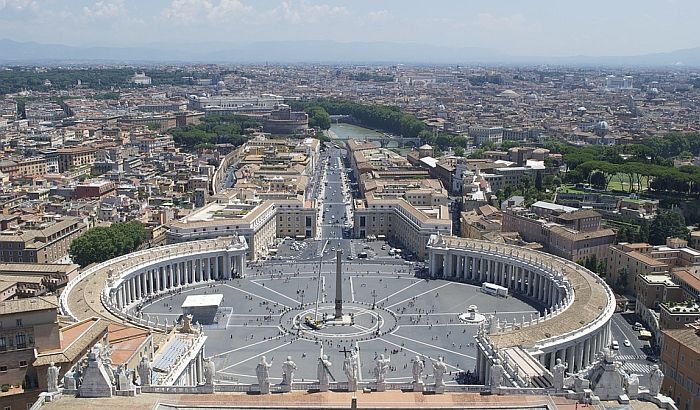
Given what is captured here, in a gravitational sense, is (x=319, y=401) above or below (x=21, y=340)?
below

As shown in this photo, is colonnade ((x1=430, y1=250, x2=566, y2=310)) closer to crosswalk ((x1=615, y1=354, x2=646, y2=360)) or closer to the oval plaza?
the oval plaza

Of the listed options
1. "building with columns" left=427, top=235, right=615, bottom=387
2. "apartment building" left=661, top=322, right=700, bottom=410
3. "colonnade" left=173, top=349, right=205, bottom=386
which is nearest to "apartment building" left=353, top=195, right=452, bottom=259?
"building with columns" left=427, top=235, right=615, bottom=387

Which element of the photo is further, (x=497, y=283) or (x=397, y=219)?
(x=397, y=219)

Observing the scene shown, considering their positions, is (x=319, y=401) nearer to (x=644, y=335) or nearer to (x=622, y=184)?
(x=644, y=335)

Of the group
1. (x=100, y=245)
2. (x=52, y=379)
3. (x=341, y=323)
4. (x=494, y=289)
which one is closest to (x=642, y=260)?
(x=494, y=289)

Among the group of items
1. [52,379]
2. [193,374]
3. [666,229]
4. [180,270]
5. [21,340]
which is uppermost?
[21,340]

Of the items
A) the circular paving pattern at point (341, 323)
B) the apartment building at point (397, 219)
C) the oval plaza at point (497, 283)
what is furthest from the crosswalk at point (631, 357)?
the apartment building at point (397, 219)

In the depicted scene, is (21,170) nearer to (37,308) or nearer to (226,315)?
(226,315)
